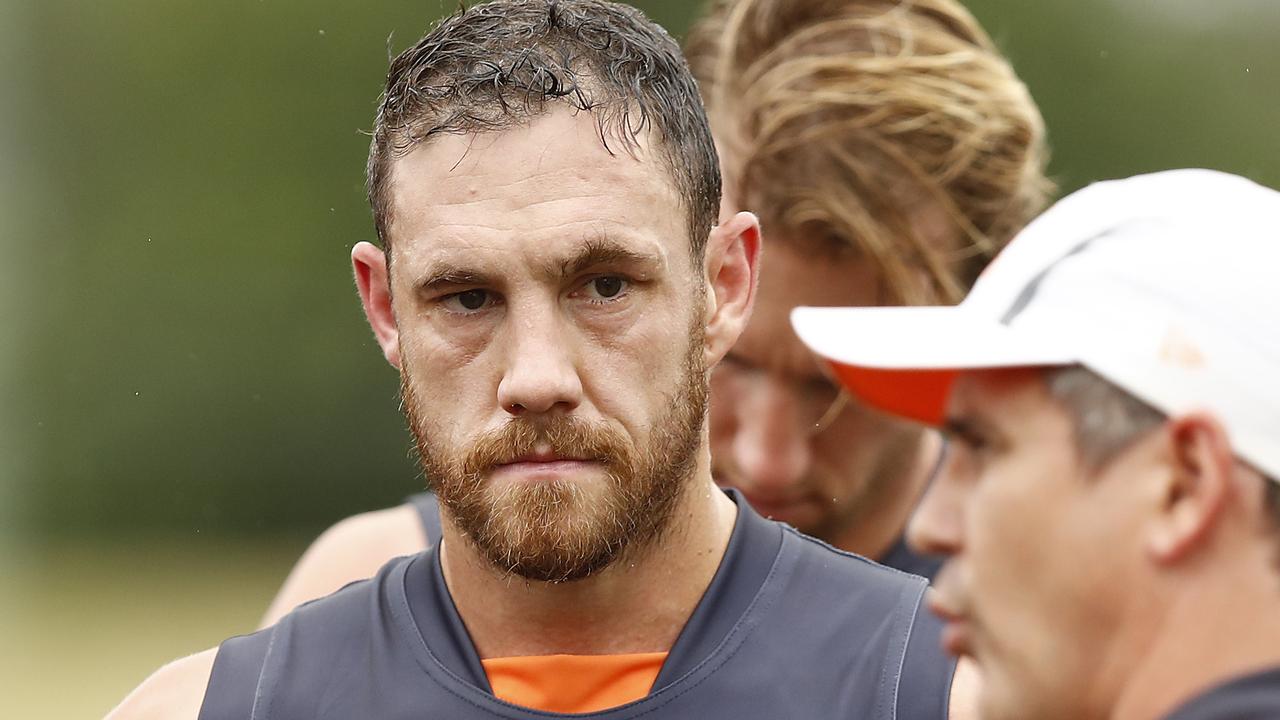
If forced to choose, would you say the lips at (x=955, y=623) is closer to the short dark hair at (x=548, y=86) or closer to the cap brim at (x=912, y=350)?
the cap brim at (x=912, y=350)

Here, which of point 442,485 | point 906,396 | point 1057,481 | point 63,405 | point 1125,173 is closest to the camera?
point 1057,481

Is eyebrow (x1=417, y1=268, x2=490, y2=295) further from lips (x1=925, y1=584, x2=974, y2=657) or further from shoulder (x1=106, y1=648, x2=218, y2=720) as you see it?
lips (x1=925, y1=584, x2=974, y2=657)

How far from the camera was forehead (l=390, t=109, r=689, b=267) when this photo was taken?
2736mm

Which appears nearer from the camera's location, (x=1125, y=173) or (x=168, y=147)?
(x=1125, y=173)

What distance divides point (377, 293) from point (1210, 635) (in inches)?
70.5

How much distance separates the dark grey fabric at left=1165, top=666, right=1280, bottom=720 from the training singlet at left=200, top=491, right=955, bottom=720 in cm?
107

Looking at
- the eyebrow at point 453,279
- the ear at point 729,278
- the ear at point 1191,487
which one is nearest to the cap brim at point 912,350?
the ear at point 1191,487

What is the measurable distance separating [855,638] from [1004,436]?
1.02 metres

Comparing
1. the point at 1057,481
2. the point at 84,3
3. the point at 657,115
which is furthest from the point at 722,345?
the point at 84,3

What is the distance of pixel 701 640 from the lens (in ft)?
9.43

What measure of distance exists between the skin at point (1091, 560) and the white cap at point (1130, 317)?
0.15 feet

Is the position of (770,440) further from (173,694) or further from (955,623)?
(955,623)

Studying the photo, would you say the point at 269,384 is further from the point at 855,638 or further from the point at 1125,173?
the point at 855,638

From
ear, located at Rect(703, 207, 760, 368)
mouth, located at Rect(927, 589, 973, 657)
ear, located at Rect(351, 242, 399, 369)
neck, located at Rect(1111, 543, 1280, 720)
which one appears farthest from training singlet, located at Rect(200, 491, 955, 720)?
neck, located at Rect(1111, 543, 1280, 720)
